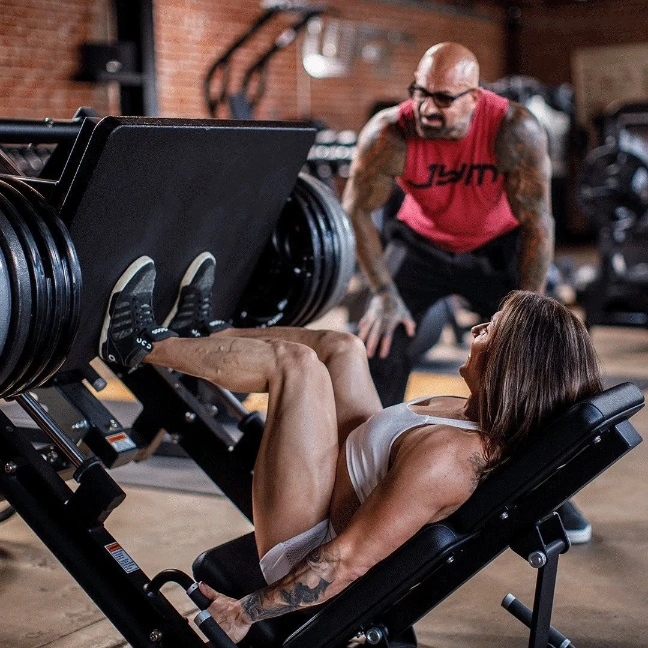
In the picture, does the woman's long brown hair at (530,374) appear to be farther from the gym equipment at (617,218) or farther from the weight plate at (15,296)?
the gym equipment at (617,218)

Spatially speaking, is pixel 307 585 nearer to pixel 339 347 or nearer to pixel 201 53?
pixel 339 347

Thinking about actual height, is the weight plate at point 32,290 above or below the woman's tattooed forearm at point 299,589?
above

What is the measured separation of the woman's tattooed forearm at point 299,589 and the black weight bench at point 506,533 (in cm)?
4

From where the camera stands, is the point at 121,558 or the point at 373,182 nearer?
the point at 121,558

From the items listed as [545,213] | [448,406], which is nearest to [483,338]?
[448,406]

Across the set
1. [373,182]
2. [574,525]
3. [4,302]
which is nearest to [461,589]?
[574,525]

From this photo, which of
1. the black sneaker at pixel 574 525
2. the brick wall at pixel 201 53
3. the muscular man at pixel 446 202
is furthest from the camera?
the brick wall at pixel 201 53

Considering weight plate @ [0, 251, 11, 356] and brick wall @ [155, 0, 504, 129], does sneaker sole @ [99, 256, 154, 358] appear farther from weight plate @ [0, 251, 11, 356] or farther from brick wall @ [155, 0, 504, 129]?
brick wall @ [155, 0, 504, 129]

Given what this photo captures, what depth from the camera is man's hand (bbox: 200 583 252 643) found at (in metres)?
1.77

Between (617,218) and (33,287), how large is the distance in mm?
4591

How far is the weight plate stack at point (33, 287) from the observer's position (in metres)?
1.68

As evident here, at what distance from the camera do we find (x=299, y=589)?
1.73 metres

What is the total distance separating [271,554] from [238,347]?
402mm

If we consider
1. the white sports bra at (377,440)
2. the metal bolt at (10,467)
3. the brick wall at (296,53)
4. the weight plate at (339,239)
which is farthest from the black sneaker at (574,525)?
the brick wall at (296,53)
